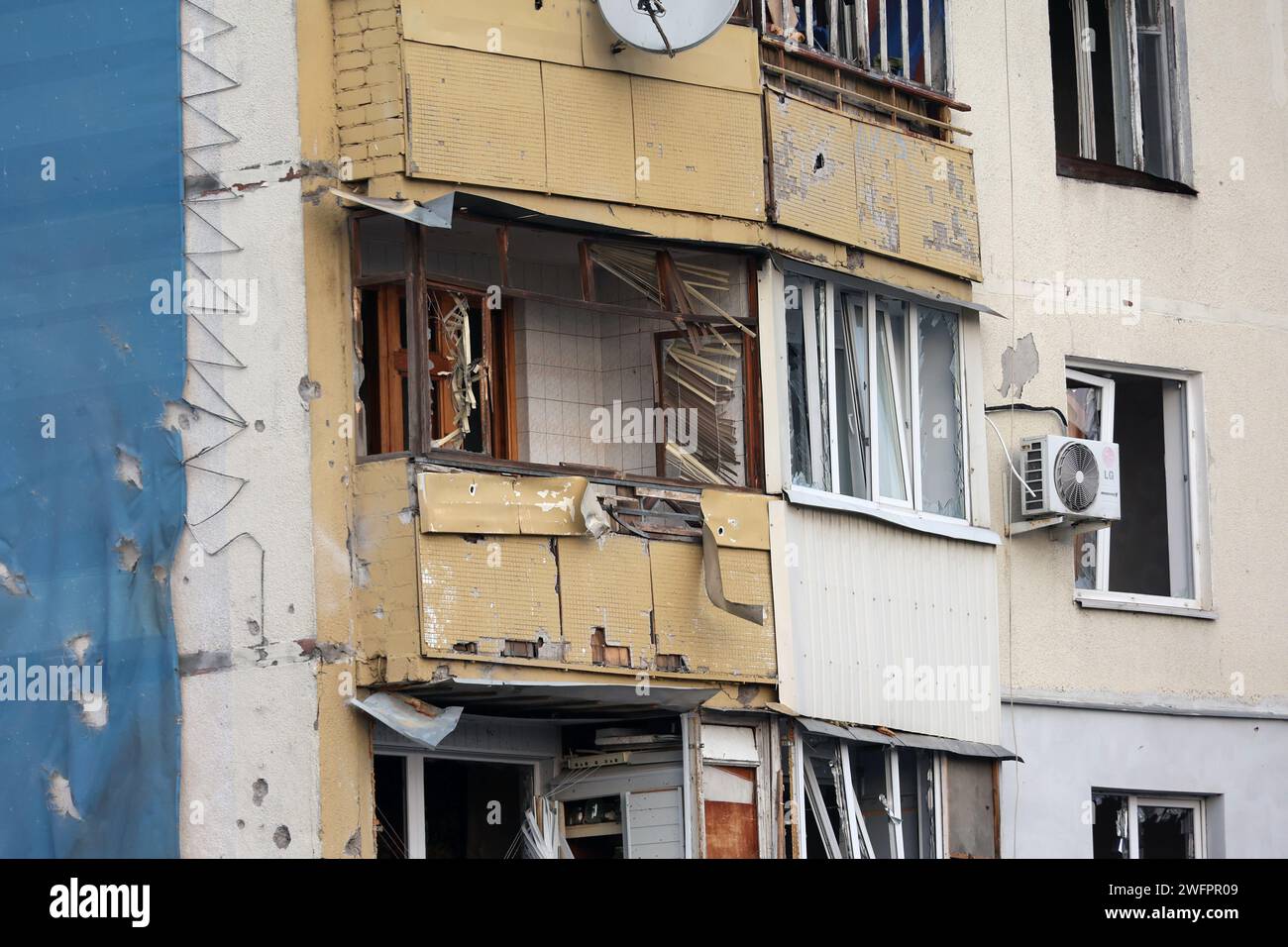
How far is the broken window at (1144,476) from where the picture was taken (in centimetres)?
1833

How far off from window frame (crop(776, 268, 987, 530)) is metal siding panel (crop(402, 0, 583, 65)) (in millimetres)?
2260

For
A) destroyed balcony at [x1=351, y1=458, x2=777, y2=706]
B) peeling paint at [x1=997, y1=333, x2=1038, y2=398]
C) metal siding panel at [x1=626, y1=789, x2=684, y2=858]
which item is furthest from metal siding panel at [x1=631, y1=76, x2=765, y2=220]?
metal siding panel at [x1=626, y1=789, x2=684, y2=858]

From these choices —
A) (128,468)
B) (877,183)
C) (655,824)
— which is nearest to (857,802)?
(655,824)

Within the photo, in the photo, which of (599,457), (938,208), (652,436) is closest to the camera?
(652,436)

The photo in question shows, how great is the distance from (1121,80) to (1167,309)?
1.99 meters

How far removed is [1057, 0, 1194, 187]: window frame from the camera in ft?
62.2

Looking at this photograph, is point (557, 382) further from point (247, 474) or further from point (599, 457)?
point (247, 474)

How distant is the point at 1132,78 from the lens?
62.5 feet

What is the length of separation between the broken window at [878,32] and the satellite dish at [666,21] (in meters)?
1.22

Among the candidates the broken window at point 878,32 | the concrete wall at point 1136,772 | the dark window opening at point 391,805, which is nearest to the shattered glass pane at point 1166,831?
the concrete wall at point 1136,772

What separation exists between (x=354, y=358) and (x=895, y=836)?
510 centimetres

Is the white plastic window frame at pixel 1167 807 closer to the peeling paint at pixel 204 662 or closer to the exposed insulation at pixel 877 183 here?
the exposed insulation at pixel 877 183

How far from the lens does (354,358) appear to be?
47.8 feet

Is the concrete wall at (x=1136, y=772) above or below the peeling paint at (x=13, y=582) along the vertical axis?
below
